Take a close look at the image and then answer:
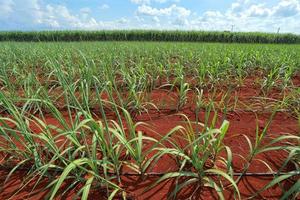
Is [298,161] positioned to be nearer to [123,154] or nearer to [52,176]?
[123,154]

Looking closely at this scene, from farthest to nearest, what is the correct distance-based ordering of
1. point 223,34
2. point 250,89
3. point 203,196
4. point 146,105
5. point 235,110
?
point 223,34, point 250,89, point 146,105, point 235,110, point 203,196

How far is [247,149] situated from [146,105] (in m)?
1.23

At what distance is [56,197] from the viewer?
134 centimetres

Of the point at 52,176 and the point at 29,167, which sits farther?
the point at 29,167

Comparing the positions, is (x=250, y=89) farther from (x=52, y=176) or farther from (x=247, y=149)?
(x=52, y=176)

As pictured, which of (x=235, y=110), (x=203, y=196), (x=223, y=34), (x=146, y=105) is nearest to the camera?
(x=203, y=196)

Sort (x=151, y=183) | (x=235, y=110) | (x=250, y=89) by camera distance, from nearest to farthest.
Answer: (x=151, y=183) → (x=235, y=110) → (x=250, y=89)

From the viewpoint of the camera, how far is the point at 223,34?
25.9 metres

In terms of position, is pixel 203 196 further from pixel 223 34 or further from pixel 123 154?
pixel 223 34

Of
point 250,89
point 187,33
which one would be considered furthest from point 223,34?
point 250,89

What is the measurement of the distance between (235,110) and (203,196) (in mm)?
1379

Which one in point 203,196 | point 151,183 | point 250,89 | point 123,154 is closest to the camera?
point 203,196

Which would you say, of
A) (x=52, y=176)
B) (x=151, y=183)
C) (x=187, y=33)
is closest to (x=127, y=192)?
(x=151, y=183)

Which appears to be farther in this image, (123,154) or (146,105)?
(146,105)
